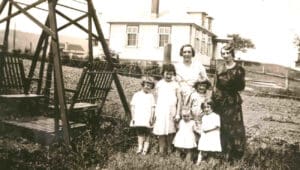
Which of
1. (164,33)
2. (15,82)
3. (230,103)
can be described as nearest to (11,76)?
(15,82)

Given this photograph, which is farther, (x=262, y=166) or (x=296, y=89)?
(x=296, y=89)

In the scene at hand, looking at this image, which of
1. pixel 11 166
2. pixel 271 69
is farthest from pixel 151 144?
pixel 271 69

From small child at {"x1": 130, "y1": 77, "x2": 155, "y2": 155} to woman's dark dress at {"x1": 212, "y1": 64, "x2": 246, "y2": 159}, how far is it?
2.99 ft

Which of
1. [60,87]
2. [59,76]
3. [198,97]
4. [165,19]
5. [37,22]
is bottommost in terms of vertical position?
[198,97]

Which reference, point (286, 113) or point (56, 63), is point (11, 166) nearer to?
point (56, 63)

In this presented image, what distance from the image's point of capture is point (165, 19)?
22984 millimetres

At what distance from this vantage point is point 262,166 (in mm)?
5492

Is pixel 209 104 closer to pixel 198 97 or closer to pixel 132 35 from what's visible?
pixel 198 97

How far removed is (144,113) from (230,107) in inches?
47.3

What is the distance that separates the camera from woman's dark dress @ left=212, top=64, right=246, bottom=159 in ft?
16.9

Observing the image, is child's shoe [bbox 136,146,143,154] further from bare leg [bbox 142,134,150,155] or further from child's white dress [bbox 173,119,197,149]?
child's white dress [bbox 173,119,197,149]

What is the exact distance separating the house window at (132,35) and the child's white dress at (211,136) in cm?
1908

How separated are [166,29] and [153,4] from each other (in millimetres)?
2191

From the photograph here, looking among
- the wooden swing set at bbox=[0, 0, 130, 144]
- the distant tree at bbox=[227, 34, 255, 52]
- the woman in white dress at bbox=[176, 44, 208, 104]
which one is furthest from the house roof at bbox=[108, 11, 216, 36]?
the distant tree at bbox=[227, 34, 255, 52]
